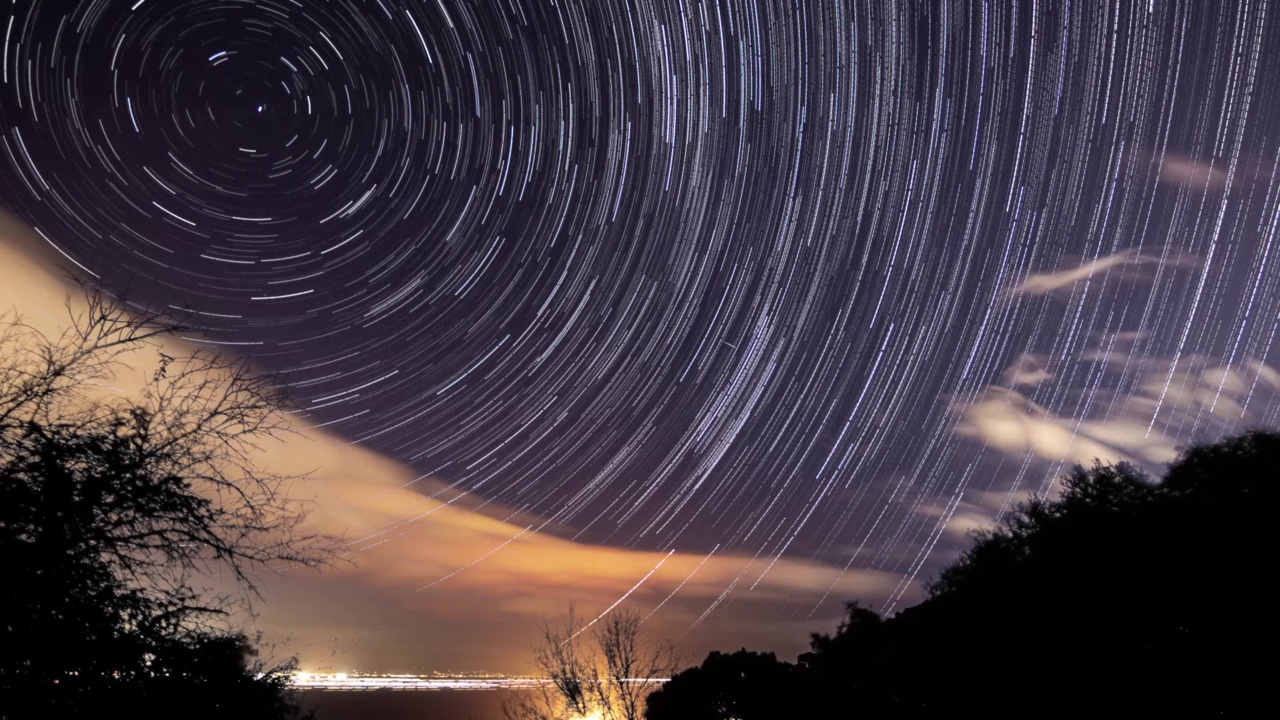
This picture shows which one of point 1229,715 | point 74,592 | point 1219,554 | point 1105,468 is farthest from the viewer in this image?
point 1105,468

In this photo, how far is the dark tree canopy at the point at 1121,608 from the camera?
575 inches

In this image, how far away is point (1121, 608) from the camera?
54.2 feet

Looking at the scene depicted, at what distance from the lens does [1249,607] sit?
14367 mm

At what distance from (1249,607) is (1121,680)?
9.51ft

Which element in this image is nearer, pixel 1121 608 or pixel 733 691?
pixel 1121 608

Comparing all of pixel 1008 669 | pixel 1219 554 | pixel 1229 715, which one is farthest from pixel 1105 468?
pixel 1229 715

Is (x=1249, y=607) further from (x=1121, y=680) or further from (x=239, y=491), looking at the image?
(x=239, y=491)

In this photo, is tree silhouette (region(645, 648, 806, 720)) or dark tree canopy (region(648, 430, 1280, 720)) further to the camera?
tree silhouette (region(645, 648, 806, 720))

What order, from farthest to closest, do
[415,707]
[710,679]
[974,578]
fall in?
[415,707]
[710,679]
[974,578]

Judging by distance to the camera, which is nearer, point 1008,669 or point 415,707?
point 1008,669

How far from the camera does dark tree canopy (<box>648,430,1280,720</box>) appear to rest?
14602 millimetres

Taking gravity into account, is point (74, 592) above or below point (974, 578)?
below

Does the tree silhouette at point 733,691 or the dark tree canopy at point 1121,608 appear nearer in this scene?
the dark tree canopy at point 1121,608

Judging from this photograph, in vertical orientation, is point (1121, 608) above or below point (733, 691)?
above
